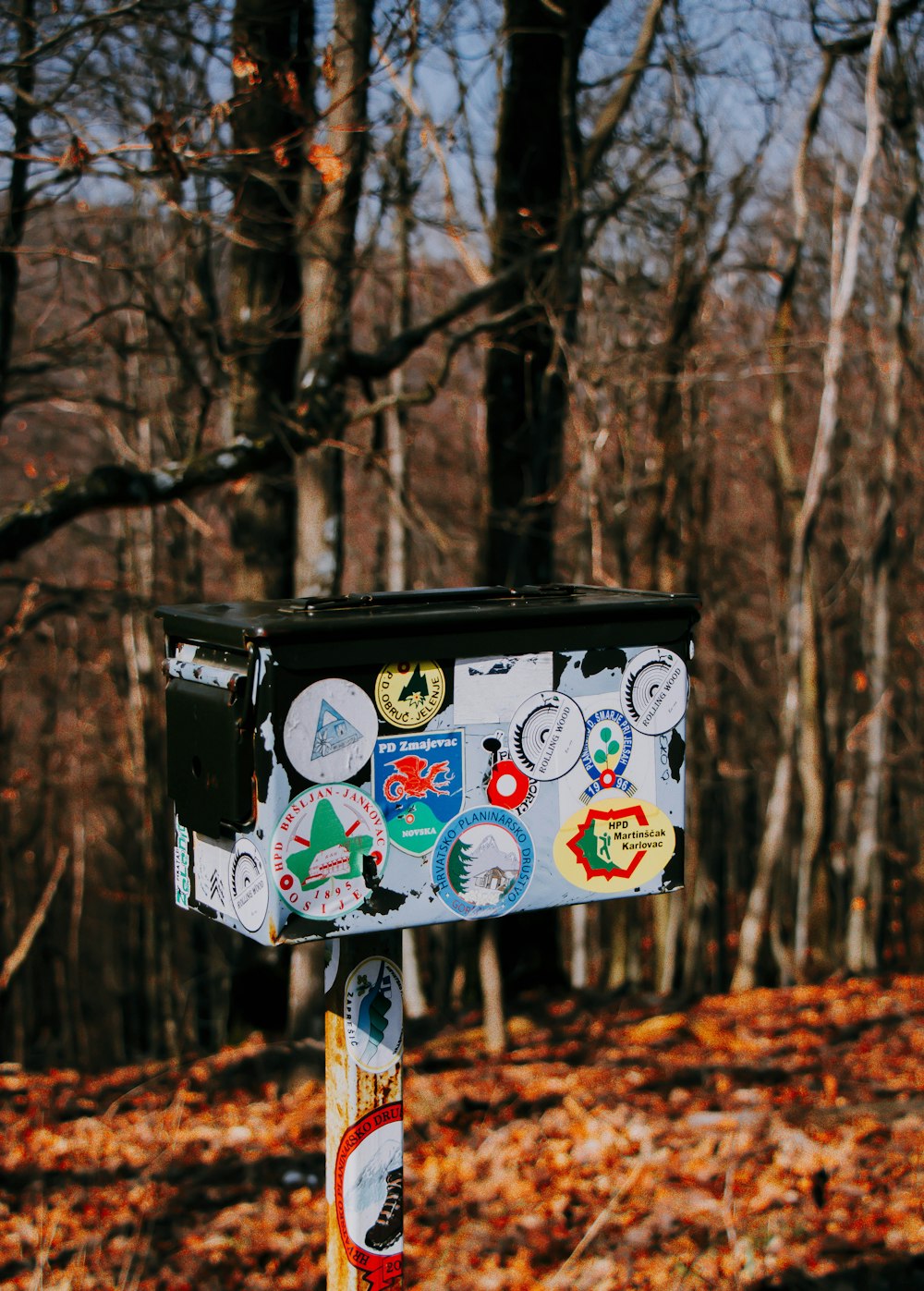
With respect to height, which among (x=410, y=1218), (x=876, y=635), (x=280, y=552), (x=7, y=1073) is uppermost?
(x=280, y=552)

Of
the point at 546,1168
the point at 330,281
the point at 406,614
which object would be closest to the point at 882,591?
the point at 330,281

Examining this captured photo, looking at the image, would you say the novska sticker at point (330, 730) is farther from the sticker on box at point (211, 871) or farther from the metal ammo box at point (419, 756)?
the sticker on box at point (211, 871)

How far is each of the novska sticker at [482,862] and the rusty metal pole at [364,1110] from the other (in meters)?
0.18

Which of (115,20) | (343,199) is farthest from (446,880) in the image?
(343,199)

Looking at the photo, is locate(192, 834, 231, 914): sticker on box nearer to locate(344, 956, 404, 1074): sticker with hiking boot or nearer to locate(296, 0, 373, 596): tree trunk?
locate(344, 956, 404, 1074): sticker with hiking boot

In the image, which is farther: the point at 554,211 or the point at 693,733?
the point at 693,733

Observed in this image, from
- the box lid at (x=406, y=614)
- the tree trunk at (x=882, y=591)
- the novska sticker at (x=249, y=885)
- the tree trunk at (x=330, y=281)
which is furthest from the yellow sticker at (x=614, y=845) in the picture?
the tree trunk at (x=882, y=591)

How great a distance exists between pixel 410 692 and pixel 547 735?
0.25m

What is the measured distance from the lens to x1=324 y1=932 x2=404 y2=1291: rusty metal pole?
6.70 feet

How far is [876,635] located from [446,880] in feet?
32.3

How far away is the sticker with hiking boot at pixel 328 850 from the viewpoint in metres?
1.78

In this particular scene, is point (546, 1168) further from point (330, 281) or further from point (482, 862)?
point (330, 281)

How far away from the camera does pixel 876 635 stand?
36.1 feet

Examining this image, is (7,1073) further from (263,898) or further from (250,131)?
(263,898)
